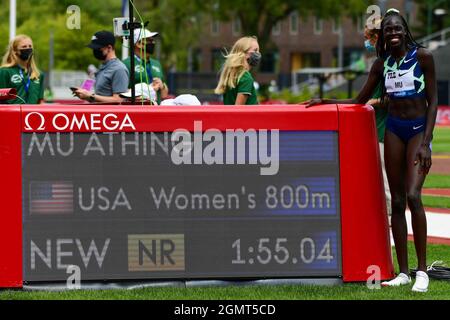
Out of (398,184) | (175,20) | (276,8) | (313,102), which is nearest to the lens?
(313,102)

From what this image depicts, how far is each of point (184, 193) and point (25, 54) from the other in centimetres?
459

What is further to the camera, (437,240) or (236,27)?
(236,27)

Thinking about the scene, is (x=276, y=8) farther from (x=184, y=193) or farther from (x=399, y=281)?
(x=184, y=193)

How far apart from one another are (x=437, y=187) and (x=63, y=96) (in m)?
56.1

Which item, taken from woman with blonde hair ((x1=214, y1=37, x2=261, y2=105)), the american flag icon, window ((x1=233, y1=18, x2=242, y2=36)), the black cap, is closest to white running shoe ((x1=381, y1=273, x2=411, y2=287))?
the american flag icon

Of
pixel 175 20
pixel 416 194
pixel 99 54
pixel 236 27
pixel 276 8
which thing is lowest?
pixel 416 194

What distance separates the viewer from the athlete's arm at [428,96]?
7410mm

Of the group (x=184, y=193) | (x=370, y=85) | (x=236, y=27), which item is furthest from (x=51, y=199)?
(x=236, y=27)

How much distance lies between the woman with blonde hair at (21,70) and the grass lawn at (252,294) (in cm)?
449

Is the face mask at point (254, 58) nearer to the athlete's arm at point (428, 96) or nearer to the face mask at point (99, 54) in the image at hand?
the face mask at point (99, 54)

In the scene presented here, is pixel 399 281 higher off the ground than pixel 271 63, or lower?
lower

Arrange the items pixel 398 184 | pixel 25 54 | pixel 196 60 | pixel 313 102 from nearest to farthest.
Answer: pixel 313 102 < pixel 398 184 < pixel 25 54 < pixel 196 60

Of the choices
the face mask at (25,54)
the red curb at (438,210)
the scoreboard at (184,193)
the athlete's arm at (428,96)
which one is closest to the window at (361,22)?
the red curb at (438,210)

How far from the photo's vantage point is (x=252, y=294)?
699 cm
